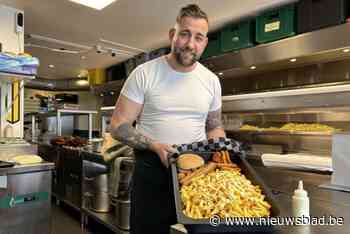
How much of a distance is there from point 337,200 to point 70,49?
4723mm

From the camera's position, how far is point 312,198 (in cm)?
121

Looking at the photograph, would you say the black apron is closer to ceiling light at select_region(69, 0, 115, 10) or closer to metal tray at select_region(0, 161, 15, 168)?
metal tray at select_region(0, 161, 15, 168)

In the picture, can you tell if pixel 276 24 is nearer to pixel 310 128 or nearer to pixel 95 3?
pixel 310 128

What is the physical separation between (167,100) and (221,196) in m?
0.58

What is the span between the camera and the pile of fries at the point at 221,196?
76 cm

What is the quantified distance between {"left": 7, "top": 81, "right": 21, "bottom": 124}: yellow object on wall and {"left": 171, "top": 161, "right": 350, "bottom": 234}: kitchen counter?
265 centimetres

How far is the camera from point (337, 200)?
1.18 meters

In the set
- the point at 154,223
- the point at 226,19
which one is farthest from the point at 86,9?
the point at 154,223

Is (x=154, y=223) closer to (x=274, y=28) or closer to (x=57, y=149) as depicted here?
(x=274, y=28)

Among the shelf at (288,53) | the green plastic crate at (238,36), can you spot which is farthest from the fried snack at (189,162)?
the green plastic crate at (238,36)

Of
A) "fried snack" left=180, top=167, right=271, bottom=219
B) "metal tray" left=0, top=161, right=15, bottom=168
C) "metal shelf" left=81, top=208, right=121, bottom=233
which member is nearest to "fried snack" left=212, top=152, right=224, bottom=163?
"fried snack" left=180, top=167, right=271, bottom=219

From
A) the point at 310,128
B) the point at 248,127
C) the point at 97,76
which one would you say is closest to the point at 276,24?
the point at 310,128

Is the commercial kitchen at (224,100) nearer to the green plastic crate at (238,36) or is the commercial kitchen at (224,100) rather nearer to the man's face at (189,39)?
the green plastic crate at (238,36)

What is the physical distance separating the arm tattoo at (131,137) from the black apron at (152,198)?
0.14 ft
